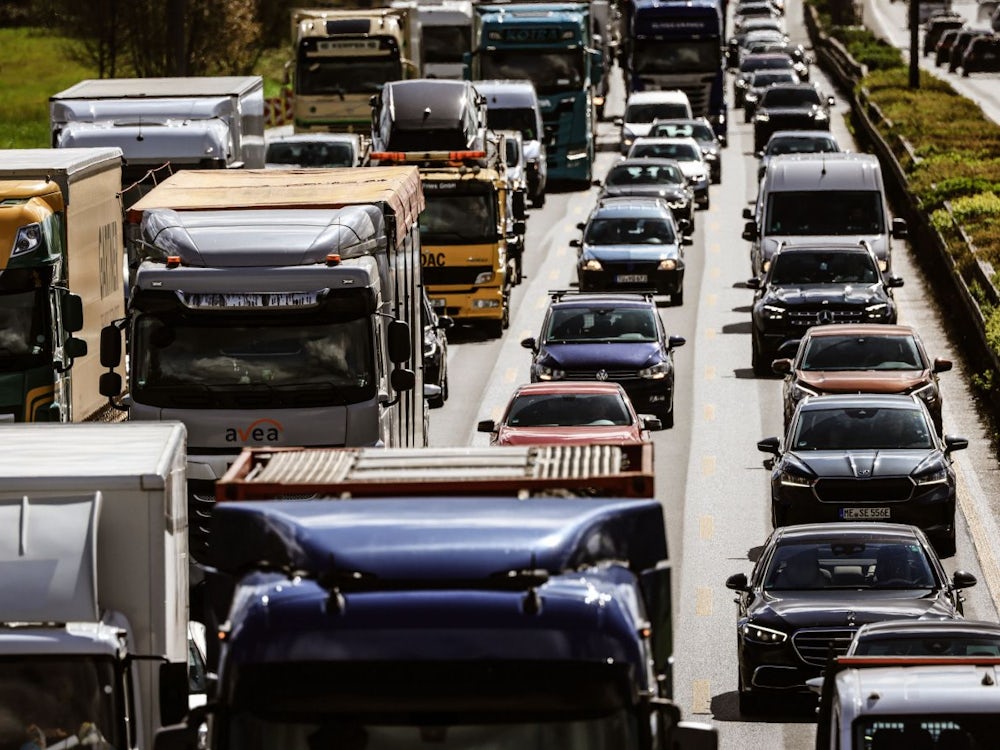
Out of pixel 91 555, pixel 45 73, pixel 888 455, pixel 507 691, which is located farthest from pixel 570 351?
pixel 45 73

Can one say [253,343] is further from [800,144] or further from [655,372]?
[800,144]

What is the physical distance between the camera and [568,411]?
81.9 feet

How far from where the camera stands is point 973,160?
5188 cm

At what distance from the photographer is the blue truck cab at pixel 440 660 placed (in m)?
8.42

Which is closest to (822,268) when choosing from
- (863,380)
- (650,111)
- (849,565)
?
(863,380)

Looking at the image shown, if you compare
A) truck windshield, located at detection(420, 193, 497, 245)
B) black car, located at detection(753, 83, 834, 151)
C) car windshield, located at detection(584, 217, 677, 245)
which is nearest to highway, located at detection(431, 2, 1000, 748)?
car windshield, located at detection(584, 217, 677, 245)

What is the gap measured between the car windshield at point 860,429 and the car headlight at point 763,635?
5992mm

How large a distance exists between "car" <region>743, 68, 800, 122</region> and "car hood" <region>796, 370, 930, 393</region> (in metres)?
47.7

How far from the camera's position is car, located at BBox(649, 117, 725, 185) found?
57438 millimetres

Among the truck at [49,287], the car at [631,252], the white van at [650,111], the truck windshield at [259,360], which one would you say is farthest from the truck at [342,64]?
the truck windshield at [259,360]

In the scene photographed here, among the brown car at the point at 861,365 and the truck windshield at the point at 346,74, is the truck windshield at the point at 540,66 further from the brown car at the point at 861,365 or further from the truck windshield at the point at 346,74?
the brown car at the point at 861,365

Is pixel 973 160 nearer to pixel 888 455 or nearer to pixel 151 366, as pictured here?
pixel 888 455

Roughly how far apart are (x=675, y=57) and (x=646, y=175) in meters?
16.5

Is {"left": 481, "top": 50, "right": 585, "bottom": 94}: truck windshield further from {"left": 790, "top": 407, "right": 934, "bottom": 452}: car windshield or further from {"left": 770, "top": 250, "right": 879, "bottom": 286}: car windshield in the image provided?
{"left": 790, "top": 407, "right": 934, "bottom": 452}: car windshield
